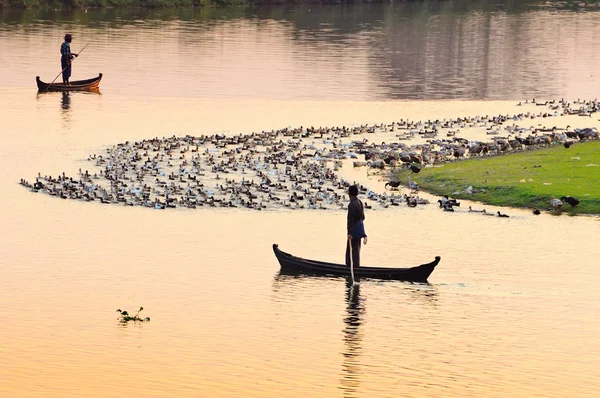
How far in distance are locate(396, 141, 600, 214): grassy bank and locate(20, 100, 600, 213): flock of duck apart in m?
1.00

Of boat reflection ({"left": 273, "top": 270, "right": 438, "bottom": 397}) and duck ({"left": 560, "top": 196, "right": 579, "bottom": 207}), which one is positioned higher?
duck ({"left": 560, "top": 196, "right": 579, "bottom": 207})

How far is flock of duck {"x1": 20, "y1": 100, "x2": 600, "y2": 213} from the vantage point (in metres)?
41.0

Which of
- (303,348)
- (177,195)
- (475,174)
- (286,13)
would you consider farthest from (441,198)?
(286,13)

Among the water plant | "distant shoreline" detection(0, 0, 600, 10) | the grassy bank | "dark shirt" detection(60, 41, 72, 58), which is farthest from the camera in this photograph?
"distant shoreline" detection(0, 0, 600, 10)

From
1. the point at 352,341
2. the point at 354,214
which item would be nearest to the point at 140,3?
the point at 354,214

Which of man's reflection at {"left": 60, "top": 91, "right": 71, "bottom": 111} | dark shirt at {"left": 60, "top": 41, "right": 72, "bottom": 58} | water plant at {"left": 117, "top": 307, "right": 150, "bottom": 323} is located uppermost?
dark shirt at {"left": 60, "top": 41, "right": 72, "bottom": 58}

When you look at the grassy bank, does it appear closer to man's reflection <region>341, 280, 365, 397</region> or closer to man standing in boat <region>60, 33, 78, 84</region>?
man's reflection <region>341, 280, 365, 397</region>

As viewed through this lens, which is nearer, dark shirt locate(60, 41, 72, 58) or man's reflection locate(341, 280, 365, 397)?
man's reflection locate(341, 280, 365, 397)

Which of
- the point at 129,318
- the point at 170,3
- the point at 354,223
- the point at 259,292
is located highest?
the point at 170,3

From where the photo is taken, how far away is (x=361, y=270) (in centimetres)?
3103

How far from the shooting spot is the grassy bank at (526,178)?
4119 cm

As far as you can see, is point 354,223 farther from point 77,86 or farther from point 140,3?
point 140,3

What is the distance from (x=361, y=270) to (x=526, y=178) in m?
14.4

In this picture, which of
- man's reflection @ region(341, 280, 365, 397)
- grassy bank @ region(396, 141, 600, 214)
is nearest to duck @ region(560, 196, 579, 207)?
grassy bank @ region(396, 141, 600, 214)
